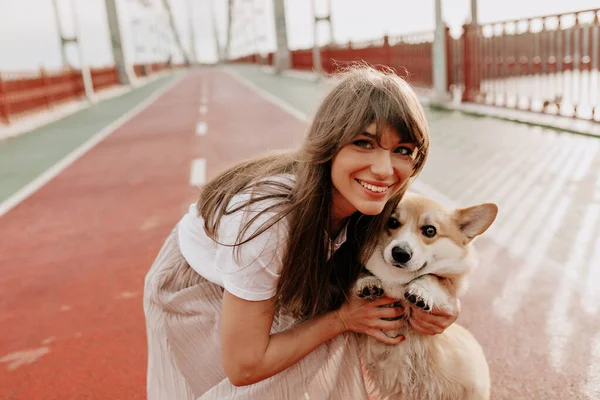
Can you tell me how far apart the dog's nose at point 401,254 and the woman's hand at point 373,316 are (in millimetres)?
184

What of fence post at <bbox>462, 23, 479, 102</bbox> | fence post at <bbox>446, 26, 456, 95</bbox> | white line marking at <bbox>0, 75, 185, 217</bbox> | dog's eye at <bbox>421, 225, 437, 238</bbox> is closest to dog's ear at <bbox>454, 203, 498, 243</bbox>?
dog's eye at <bbox>421, 225, 437, 238</bbox>

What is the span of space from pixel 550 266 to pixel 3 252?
4754 mm

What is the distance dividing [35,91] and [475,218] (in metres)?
18.7

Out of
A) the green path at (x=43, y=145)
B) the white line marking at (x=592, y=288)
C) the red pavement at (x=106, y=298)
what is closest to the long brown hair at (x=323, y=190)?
the red pavement at (x=106, y=298)

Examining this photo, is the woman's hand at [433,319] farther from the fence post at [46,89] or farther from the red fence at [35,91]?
the fence post at [46,89]

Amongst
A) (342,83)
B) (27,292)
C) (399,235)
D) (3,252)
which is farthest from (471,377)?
(3,252)

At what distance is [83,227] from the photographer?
5934 mm

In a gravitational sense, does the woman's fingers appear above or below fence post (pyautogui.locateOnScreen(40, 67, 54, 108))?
below

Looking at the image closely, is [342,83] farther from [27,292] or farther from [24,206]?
[24,206]

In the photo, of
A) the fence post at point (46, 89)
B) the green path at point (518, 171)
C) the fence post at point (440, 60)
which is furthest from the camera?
the fence post at point (46, 89)

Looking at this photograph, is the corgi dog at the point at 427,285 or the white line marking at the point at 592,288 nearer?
the corgi dog at the point at 427,285

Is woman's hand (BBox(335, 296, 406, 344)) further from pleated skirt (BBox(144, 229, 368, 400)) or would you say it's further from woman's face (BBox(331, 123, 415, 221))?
woman's face (BBox(331, 123, 415, 221))

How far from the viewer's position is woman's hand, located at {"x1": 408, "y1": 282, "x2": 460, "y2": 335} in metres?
2.05

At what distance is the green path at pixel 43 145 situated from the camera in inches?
350
